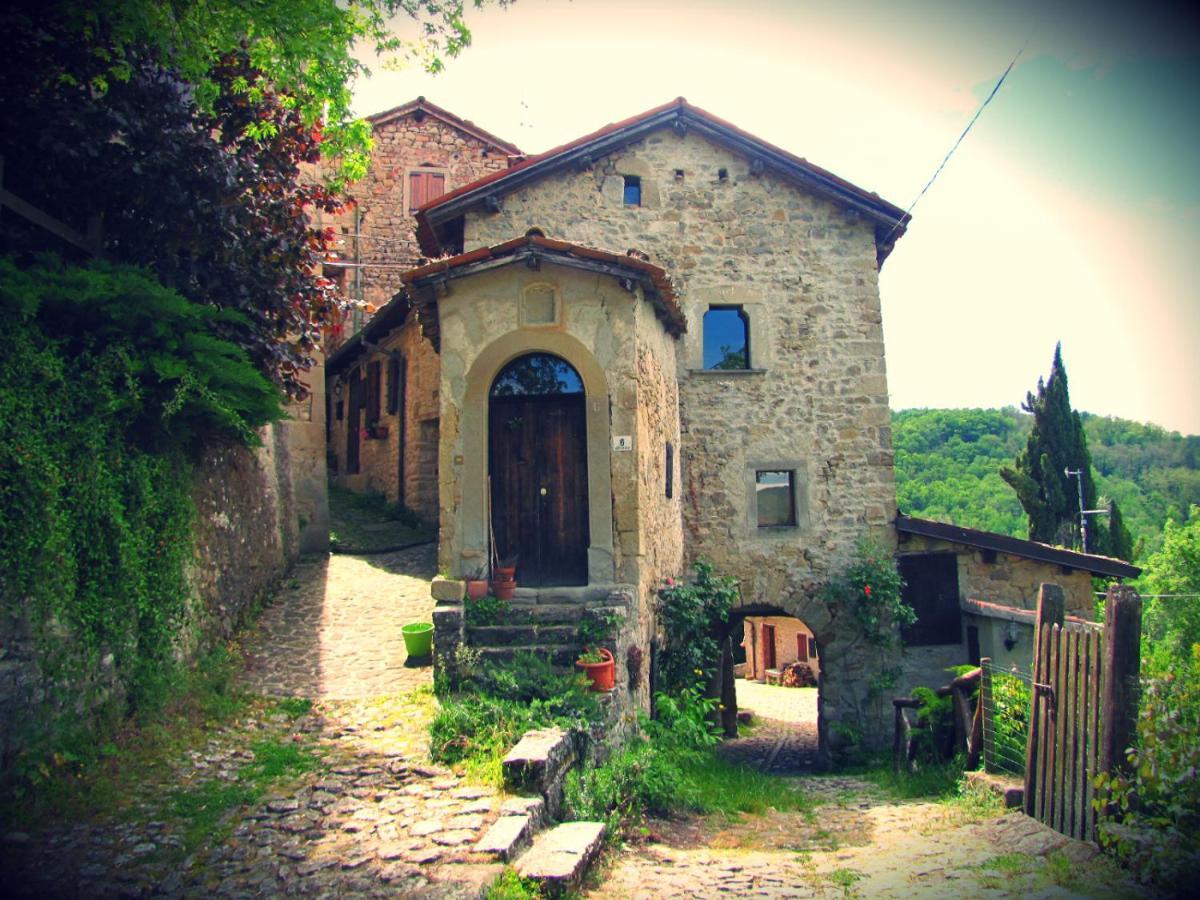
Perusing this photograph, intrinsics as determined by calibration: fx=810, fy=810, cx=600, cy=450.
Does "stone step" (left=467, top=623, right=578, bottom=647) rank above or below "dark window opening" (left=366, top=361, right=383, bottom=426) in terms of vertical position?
below

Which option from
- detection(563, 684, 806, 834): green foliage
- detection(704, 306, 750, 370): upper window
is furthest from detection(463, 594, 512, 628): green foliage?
detection(704, 306, 750, 370): upper window

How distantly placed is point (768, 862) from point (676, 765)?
2337mm

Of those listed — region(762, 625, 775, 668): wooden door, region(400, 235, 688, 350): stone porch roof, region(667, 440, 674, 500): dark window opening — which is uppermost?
region(400, 235, 688, 350): stone porch roof

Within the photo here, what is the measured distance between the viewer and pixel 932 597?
12875 mm

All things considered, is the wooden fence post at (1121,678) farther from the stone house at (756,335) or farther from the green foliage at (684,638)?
the stone house at (756,335)

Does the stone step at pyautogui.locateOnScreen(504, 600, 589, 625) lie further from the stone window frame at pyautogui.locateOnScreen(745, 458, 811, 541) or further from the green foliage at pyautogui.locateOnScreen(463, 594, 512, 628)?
the stone window frame at pyautogui.locateOnScreen(745, 458, 811, 541)

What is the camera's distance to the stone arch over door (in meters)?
9.08

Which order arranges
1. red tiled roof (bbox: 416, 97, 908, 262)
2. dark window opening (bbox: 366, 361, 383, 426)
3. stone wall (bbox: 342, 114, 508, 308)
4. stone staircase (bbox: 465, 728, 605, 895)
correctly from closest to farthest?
stone staircase (bbox: 465, 728, 605, 895), red tiled roof (bbox: 416, 97, 908, 262), dark window opening (bbox: 366, 361, 383, 426), stone wall (bbox: 342, 114, 508, 308)

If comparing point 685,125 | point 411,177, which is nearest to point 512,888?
point 685,125

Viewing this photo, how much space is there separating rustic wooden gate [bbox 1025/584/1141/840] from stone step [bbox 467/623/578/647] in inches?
164

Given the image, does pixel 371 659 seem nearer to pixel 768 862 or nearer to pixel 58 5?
pixel 768 862

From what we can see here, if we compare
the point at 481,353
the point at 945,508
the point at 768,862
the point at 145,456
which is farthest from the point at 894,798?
the point at 945,508

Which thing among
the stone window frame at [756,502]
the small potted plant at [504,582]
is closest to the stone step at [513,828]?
the small potted plant at [504,582]

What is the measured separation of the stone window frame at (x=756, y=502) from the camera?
1284 centimetres
